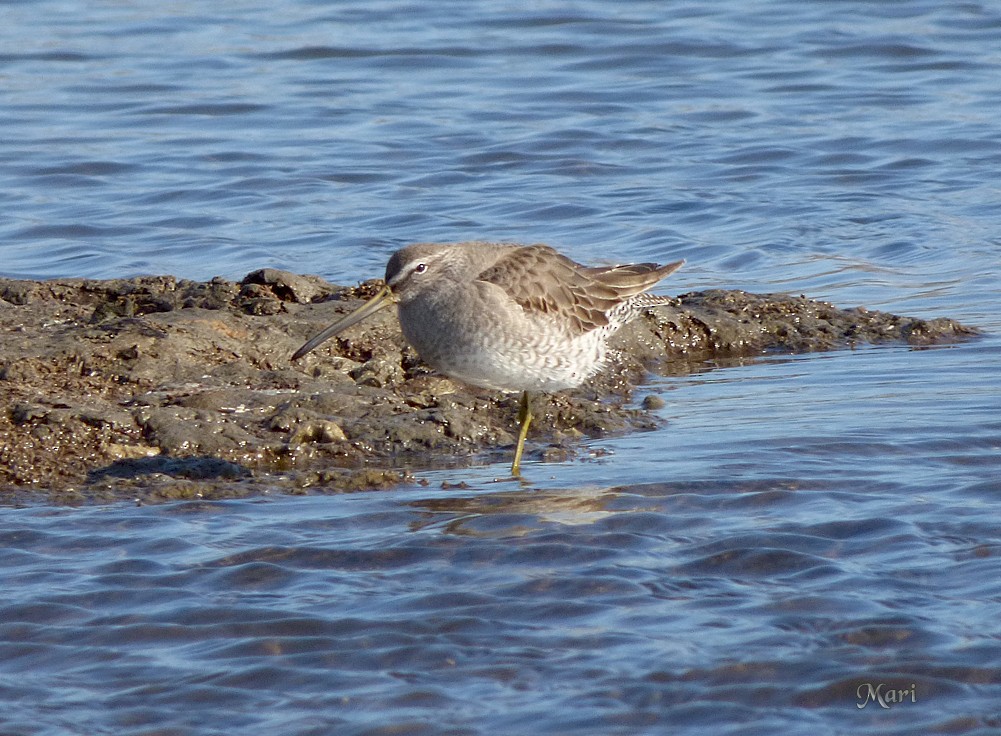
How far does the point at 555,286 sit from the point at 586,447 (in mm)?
712

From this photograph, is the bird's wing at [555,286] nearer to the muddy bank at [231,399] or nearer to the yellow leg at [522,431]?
the yellow leg at [522,431]

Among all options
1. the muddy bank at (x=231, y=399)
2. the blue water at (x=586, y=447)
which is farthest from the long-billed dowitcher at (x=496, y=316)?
the blue water at (x=586, y=447)

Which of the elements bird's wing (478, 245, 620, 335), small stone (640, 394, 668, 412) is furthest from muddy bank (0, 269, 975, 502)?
bird's wing (478, 245, 620, 335)

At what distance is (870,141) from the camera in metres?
12.5

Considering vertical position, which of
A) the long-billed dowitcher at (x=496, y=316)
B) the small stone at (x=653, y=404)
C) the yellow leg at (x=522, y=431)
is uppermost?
the long-billed dowitcher at (x=496, y=316)

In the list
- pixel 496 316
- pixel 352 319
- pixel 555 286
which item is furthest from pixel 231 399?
pixel 555 286

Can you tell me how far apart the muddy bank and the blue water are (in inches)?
11.3

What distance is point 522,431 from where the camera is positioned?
6.43m

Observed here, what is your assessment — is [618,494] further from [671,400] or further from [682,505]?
[671,400]

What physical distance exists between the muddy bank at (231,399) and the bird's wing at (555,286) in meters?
0.48

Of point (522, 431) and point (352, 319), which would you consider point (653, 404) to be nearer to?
point (522, 431)

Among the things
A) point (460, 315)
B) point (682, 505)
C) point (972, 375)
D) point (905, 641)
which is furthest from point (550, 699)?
point (972, 375)

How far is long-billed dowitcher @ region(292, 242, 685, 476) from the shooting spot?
20.8 feet

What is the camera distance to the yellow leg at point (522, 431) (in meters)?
6.27
